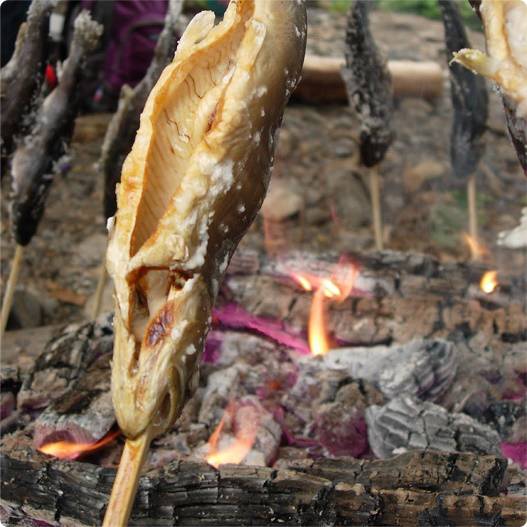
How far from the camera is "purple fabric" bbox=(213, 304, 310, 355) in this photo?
104 inches

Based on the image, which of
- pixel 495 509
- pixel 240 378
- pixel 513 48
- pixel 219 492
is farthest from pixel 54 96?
pixel 495 509

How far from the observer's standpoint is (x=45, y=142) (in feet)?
8.14

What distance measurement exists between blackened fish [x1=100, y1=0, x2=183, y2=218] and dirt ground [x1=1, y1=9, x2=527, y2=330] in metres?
1.22

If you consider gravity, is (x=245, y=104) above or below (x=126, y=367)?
above

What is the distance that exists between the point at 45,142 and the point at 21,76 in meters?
0.23

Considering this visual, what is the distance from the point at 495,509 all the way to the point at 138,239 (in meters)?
0.96

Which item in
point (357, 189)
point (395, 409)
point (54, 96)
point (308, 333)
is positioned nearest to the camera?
point (395, 409)

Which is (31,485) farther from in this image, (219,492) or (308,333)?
(308,333)

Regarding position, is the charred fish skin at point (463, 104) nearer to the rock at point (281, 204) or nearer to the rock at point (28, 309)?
the rock at point (281, 204)

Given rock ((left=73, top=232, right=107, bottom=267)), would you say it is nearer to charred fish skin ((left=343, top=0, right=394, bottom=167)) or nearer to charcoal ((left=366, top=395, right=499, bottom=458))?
charred fish skin ((left=343, top=0, right=394, bottom=167))

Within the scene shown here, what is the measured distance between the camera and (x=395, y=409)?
2041 mm

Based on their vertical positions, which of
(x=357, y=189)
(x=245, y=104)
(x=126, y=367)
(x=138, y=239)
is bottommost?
(x=357, y=189)

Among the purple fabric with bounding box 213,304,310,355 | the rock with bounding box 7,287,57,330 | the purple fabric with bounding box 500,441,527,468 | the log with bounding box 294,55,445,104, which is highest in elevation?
the log with bounding box 294,55,445,104

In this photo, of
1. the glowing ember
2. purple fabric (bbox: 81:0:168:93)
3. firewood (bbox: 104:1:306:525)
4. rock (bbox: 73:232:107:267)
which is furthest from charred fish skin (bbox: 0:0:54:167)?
purple fabric (bbox: 81:0:168:93)
